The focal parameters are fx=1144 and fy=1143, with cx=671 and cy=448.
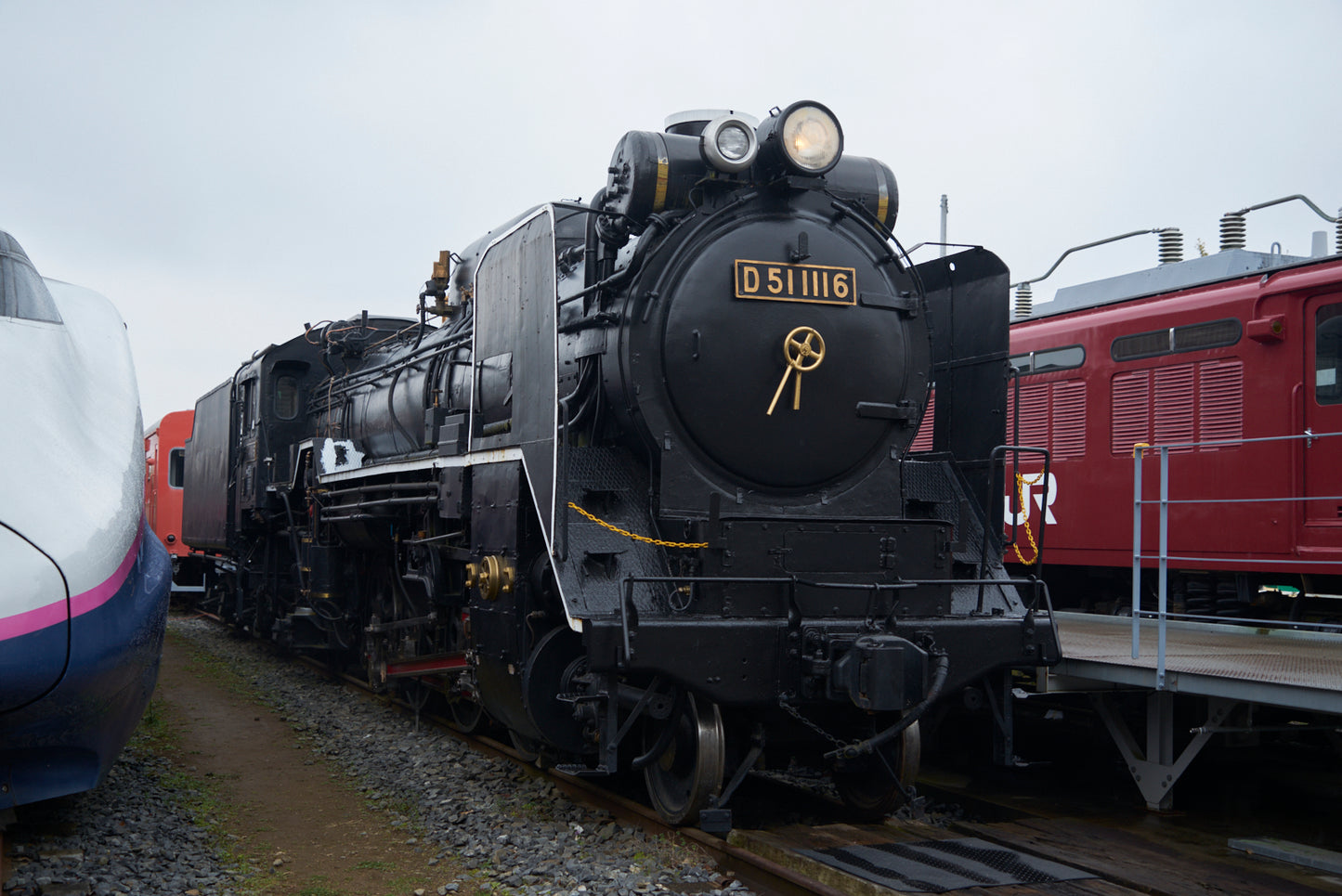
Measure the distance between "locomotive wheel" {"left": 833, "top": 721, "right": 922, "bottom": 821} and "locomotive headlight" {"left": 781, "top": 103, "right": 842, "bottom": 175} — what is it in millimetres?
2759

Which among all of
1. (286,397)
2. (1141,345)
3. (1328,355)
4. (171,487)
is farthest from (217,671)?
(171,487)

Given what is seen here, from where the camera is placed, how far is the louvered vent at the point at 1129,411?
9.24 metres

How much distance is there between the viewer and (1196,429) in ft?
28.8

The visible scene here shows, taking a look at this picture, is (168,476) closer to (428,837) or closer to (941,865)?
(428,837)

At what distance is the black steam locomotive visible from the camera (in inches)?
198

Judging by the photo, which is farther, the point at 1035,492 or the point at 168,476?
the point at 168,476

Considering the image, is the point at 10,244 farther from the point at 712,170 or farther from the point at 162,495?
the point at 162,495

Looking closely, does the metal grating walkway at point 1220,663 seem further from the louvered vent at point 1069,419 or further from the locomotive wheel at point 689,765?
the louvered vent at point 1069,419

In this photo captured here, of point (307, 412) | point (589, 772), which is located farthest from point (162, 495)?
point (589, 772)

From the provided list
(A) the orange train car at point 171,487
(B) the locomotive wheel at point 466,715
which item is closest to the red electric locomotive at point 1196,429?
(B) the locomotive wheel at point 466,715

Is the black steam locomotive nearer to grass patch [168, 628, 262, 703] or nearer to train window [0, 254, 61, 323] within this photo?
train window [0, 254, 61, 323]

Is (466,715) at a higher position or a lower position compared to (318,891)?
higher

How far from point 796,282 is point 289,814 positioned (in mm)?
3865

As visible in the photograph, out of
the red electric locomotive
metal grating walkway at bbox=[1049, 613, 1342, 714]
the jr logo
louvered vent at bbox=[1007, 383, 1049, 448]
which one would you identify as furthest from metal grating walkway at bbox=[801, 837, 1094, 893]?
louvered vent at bbox=[1007, 383, 1049, 448]
